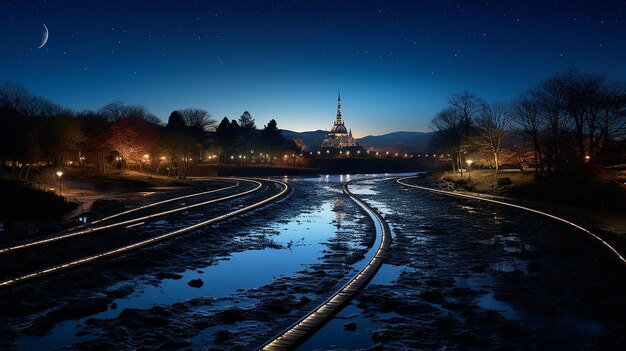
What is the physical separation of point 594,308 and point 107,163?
9867cm

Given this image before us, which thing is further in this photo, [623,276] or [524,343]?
[623,276]

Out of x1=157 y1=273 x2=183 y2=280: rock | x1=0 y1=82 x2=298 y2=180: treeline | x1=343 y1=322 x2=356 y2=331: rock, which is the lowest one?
x1=343 y1=322 x2=356 y2=331: rock

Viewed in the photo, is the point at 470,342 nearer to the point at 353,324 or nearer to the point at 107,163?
the point at 353,324

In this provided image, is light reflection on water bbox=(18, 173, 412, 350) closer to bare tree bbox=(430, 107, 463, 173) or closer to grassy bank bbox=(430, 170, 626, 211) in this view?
grassy bank bbox=(430, 170, 626, 211)

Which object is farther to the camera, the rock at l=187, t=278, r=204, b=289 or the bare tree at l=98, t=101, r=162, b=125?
the bare tree at l=98, t=101, r=162, b=125

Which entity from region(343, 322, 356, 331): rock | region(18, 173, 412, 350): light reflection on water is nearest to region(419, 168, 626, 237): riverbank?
region(18, 173, 412, 350): light reflection on water

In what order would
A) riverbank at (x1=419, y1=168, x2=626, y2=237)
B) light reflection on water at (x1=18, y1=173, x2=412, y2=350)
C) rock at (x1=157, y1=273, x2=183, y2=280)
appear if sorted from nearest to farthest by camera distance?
1. light reflection on water at (x1=18, y1=173, x2=412, y2=350)
2. rock at (x1=157, y1=273, x2=183, y2=280)
3. riverbank at (x1=419, y1=168, x2=626, y2=237)

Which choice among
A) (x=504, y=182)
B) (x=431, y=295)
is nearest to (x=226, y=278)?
(x=431, y=295)

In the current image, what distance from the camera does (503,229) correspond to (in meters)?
22.8

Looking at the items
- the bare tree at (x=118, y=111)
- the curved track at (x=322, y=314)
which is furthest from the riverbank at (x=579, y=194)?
the bare tree at (x=118, y=111)

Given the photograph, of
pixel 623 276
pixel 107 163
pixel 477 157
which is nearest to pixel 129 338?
pixel 623 276

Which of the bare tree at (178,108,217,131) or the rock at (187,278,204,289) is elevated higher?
the bare tree at (178,108,217,131)

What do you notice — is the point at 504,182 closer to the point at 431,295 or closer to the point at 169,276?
the point at 431,295

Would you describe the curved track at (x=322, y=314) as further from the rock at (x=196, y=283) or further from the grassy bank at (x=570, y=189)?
the grassy bank at (x=570, y=189)
